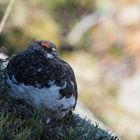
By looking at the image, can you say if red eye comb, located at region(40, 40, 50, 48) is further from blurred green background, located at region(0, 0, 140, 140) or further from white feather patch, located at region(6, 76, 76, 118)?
blurred green background, located at region(0, 0, 140, 140)

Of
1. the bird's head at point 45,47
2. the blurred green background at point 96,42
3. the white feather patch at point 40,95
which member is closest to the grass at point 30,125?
the white feather patch at point 40,95

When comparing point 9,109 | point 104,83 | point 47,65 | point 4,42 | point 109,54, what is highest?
point 109,54

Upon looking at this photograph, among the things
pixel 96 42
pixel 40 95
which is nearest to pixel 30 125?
pixel 40 95

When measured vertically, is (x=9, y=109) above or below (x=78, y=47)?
below

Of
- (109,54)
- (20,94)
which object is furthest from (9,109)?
(109,54)

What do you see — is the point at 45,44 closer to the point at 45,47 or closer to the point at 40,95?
the point at 45,47

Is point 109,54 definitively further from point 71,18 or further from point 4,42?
point 4,42

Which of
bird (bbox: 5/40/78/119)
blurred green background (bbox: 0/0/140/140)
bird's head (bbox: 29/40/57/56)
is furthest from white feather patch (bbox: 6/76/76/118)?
blurred green background (bbox: 0/0/140/140)
